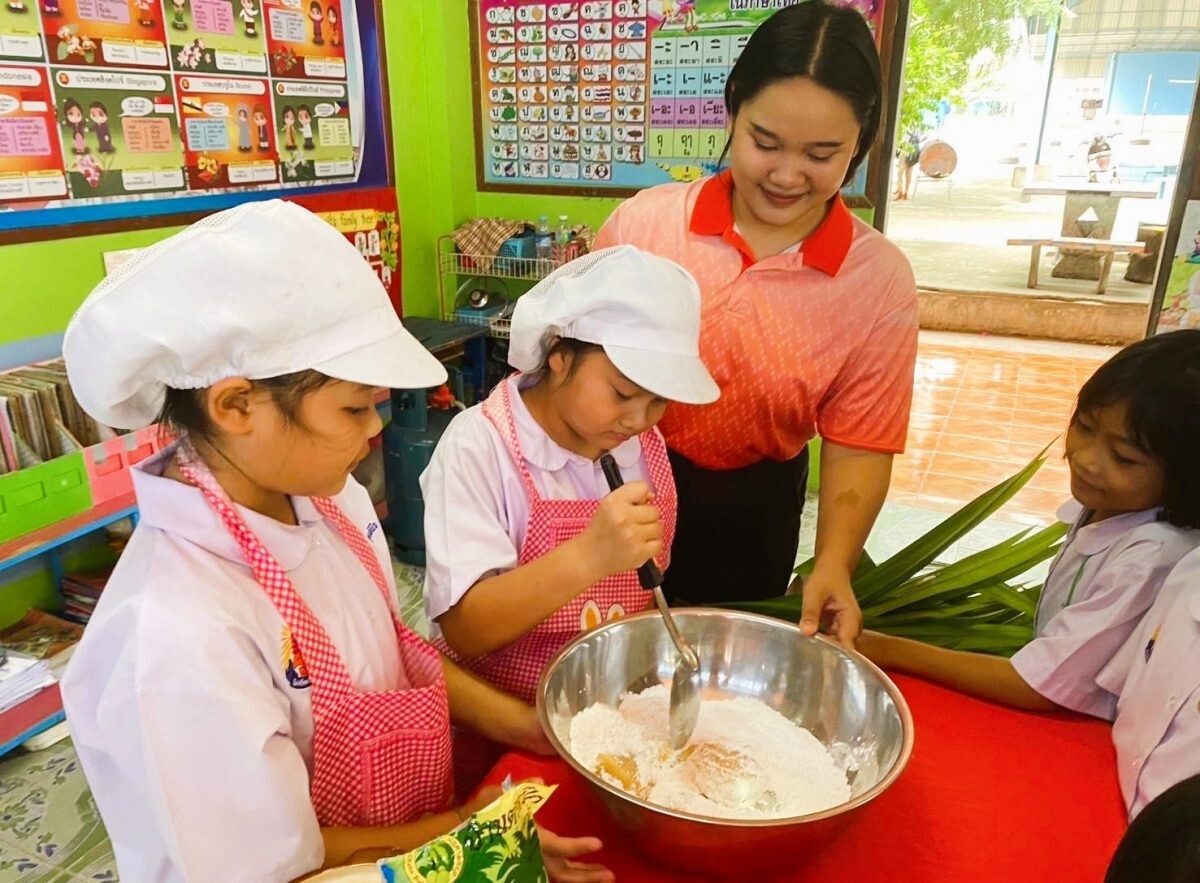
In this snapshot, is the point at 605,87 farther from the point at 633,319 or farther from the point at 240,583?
the point at 240,583

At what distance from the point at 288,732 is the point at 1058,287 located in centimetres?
784

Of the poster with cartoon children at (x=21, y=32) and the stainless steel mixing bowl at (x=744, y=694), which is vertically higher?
the poster with cartoon children at (x=21, y=32)

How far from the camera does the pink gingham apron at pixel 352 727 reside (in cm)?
88

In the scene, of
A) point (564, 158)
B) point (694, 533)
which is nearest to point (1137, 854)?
point (694, 533)

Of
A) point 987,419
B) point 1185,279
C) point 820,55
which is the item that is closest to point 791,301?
point 820,55

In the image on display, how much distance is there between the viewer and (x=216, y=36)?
2736 millimetres

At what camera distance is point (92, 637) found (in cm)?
78

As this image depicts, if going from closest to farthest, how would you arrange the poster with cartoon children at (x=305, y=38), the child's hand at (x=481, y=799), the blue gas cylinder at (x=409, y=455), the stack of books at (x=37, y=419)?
the child's hand at (x=481, y=799) < the stack of books at (x=37, y=419) < the poster with cartoon children at (x=305, y=38) < the blue gas cylinder at (x=409, y=455)

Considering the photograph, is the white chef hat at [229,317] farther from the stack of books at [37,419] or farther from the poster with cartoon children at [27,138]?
the poster with cartoon children at [27,138]

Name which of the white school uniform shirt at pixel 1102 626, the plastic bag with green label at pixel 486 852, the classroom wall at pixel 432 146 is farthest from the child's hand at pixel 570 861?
the classroom wall at pixel 432 146

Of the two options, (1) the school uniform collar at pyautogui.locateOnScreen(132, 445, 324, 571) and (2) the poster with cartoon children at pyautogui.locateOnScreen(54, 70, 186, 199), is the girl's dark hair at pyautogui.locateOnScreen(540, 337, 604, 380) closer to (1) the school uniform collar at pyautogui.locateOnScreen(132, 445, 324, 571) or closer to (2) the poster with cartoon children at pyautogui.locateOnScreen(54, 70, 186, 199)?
(1) the school uniform collar at pyautogui.locateOnScreen(132, 445, 324, 571)

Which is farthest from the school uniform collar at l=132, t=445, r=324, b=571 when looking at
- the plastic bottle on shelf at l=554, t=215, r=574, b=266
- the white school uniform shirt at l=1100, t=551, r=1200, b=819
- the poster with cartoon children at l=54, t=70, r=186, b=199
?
the plastic bottle on shelf at l=554, t=215, r=574, b=266

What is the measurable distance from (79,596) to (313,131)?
1.78 m

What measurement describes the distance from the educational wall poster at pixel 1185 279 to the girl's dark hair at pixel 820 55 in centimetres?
174
